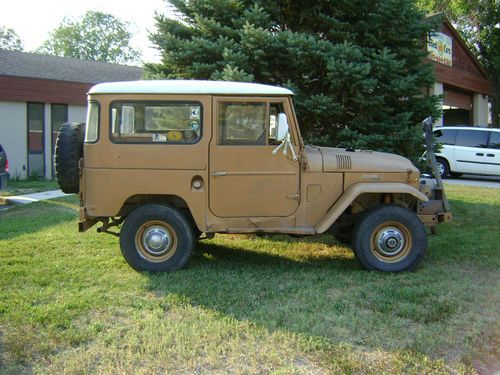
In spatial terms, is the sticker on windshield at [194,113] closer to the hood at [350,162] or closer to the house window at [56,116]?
the hood at [350,162]

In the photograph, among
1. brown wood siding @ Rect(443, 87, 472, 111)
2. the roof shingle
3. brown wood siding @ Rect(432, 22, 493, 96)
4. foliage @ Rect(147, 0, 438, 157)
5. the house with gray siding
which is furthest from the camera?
brown wood siding @ Rect(443, 87, 472, 111)

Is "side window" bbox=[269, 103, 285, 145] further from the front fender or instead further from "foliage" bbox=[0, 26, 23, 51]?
"foliage" bbox=[0, 26, 23, 51]

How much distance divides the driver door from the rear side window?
12.3m

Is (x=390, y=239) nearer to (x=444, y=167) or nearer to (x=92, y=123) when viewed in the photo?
(x=92, y=123)

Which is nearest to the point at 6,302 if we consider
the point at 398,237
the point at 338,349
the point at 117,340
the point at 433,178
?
the point at 117,340

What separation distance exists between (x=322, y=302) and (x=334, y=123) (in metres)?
4.44

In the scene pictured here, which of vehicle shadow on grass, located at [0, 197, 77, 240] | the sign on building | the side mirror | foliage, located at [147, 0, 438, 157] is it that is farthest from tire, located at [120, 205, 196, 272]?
the sign on building

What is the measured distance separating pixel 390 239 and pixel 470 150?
12.0 m

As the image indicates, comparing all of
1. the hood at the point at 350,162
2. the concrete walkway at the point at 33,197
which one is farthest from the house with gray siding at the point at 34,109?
the hood at the point at 350,162

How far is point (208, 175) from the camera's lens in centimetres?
586

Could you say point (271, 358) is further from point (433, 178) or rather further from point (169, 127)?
point (433, 178)

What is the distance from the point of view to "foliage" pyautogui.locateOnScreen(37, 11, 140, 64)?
56844 millimetres

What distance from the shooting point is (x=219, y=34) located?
870cm

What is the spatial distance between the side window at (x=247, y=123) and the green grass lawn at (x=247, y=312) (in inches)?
59.5
